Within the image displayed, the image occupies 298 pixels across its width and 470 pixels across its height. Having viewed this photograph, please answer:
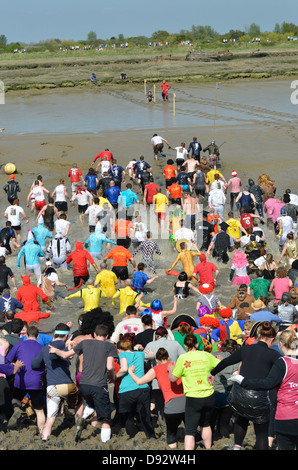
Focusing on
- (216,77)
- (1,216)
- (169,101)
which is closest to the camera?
(1,216)

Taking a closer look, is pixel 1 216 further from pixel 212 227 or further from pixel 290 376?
pixel 290 376

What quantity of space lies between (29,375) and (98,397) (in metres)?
0.92

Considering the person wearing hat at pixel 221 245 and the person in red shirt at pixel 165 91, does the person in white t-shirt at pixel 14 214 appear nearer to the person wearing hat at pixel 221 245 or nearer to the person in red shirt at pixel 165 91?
the person wearing hat at pixel 221 245

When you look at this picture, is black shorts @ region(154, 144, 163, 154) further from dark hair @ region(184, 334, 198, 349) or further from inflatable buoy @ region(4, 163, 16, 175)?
dark hair @ region(184, 334, 198, 349)

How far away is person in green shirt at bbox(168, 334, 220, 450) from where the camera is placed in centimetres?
675

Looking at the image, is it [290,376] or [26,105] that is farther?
[26,105]

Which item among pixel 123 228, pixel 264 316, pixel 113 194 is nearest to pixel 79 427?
pixel 264 316

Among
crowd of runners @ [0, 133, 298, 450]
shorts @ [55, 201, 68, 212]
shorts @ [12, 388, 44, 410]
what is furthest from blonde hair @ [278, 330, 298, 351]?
shorts @ [55, 201, 68, 212]

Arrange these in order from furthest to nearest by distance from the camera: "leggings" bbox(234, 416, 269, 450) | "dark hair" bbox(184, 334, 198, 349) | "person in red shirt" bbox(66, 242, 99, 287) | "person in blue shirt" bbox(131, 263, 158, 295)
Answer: "person in red shirt" bbox(66, 242, 99, 287), "person in blue shirt" bbox(131, 263, 158, 295), "dark hair" bbox(184, 334, 198, 349), "leggings" bbox(234, 416, 269, 450)

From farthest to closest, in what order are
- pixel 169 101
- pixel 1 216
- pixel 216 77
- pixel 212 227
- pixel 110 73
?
pixel 110 73 < pixel 216 77 < pixel 169 101 < pixel 1 216 < pixel 212 227

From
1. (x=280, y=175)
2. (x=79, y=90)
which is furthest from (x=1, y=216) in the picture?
(x=79, y=90)

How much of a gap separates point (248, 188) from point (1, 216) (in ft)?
25.6

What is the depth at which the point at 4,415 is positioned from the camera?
7.58 metres

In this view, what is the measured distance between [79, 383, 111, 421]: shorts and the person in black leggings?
1.45m
